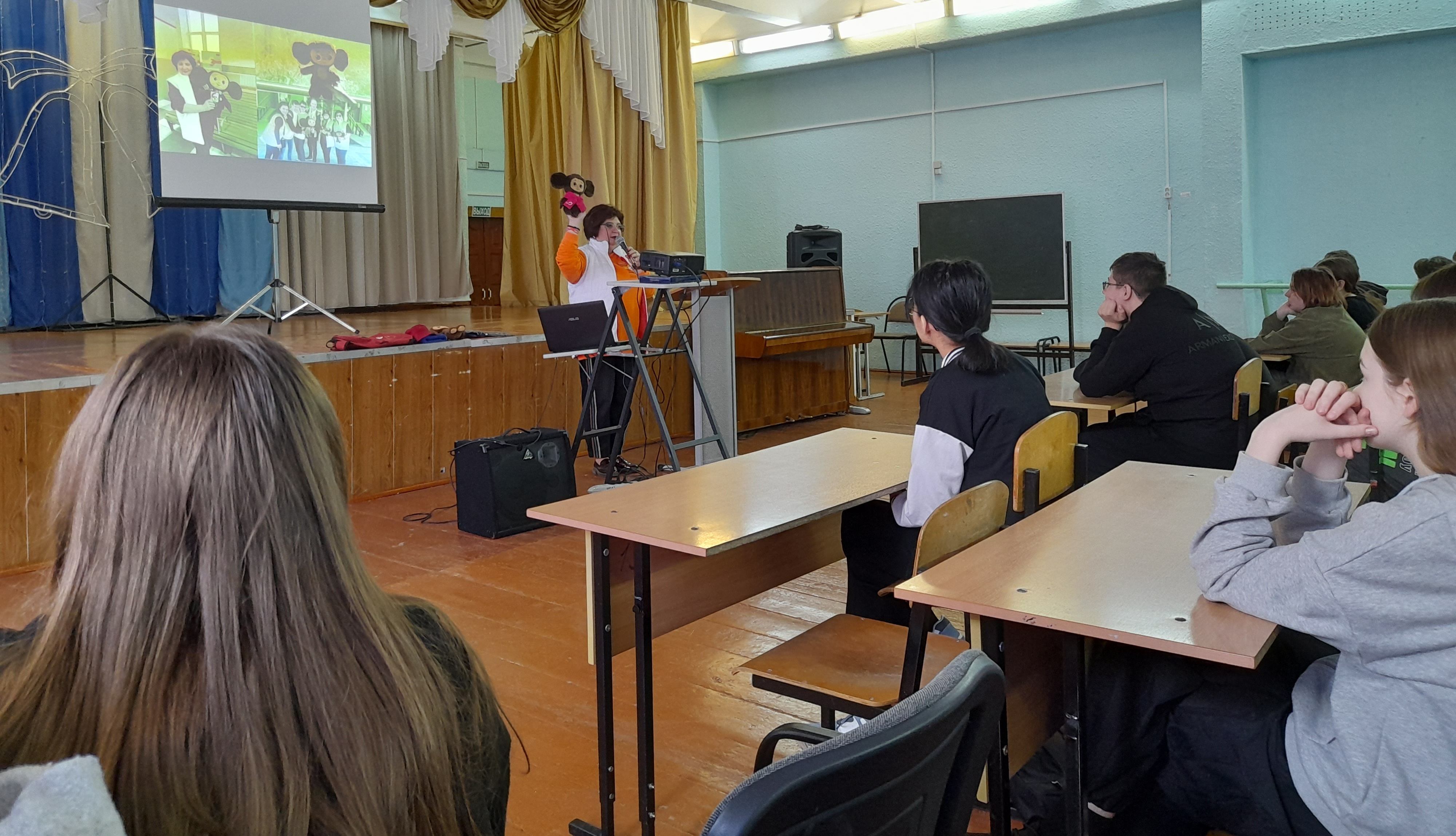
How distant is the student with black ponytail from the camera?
2406 millimetres

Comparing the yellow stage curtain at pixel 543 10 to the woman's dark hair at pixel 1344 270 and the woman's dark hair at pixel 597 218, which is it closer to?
the woman's dark hair at pixel 597 218

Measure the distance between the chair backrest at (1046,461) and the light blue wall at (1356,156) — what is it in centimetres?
621

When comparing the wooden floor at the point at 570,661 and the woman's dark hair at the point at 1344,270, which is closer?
the wooden floor at the point at 570,661

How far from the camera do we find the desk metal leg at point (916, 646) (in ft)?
5.53

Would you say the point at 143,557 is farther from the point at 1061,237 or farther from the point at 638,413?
the point at 1061,237

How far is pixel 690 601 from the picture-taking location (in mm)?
2424

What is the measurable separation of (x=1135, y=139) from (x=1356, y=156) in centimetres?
150

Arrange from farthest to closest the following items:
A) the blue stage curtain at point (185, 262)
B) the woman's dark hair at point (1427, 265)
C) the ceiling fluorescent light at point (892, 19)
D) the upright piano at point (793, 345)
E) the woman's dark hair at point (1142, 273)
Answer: the ceiling fluorescent light at point (892, 19) < the blue stage curtain at point (185, 262) < the upright piano at point (793, 345) < the woman's dark hair at point (1427, 265) < the woman's dark hair at point (1142, 273)

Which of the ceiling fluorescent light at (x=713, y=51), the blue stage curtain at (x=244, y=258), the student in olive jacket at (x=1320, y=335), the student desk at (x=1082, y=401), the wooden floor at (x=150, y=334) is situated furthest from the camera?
the ceiling fluorescent light at (x=713, y=51)

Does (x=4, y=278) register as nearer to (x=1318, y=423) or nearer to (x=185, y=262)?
(x=185, y=262)

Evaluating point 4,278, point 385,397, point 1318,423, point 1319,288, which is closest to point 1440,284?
point 1318,423

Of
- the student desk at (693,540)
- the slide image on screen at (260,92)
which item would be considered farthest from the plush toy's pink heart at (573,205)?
the student desk at (693,540)

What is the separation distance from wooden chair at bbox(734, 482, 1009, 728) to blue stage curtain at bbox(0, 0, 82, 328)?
21.5 ft

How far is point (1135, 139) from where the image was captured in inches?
322
